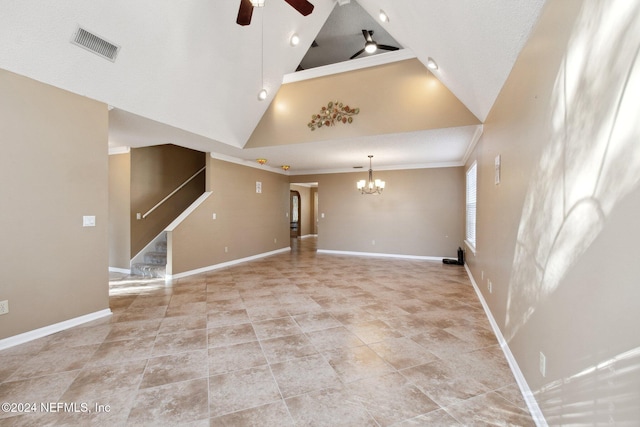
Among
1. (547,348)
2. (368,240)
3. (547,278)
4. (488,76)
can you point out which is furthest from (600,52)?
(368,240)

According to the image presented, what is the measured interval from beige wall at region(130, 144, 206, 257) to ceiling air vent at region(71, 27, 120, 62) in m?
3.38

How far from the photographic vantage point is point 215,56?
13.0 ft

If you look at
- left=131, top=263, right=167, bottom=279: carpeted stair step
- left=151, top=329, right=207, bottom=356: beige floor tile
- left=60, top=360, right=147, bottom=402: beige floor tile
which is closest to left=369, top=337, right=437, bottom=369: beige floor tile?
left=151, top=329, right=207, bottom=356: beige floor tile

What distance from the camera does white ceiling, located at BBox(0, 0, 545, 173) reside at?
2510 mm

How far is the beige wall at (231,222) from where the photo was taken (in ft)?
18.8

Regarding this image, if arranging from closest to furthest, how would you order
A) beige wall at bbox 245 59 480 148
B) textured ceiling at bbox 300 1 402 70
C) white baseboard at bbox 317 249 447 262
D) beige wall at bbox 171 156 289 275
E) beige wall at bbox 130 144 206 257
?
beige wall at bbox 245 59 480 148
textured ceiling at bbox 300 1 402 70
beige wall at bbox 171 156 289 275
beige wall at bbox 130 144 206 257
white baseboard at bbox 317 249 447 262

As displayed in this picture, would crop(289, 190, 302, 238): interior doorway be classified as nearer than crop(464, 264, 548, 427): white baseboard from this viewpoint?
No

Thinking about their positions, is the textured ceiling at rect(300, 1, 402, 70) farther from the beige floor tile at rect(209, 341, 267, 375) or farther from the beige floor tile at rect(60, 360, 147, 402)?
the beige floor tile at rect(60, 360, 147, 402)

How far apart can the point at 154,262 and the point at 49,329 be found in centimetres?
317

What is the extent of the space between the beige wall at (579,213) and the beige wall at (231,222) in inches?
214

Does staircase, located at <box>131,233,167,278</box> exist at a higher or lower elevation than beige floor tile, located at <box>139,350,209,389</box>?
higher

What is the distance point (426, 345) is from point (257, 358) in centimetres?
160

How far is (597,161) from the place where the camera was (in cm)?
116

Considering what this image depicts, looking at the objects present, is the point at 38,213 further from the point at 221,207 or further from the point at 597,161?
the point at 597,161
